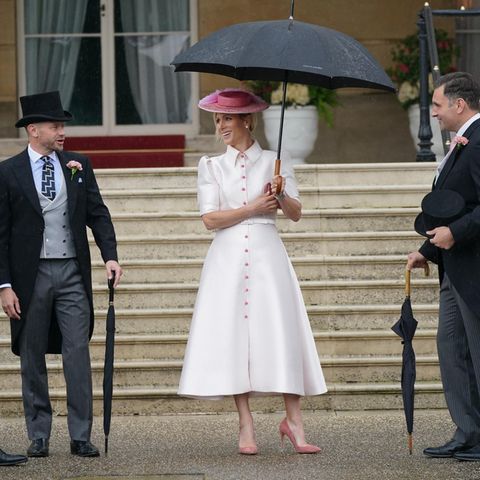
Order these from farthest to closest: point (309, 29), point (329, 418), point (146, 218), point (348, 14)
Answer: point (348, 14)
point (146, 218)
point (329, 418)
point (309, 29)

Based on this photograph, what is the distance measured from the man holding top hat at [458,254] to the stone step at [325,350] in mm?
2150

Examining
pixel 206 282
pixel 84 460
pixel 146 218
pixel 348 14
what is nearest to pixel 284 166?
pixel 206 282

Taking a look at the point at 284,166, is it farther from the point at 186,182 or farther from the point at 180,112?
the point at 180,112

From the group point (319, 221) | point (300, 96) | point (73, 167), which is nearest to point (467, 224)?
point (73, 167)

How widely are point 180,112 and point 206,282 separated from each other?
22.8ft

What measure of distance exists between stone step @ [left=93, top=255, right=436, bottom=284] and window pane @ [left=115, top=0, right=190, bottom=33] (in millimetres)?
4706

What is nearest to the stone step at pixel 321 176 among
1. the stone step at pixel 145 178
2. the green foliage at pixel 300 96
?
the stone step at pixel 145 178

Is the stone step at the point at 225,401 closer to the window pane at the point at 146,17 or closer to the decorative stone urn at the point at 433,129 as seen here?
the decorative stone urn at the point at 433,129

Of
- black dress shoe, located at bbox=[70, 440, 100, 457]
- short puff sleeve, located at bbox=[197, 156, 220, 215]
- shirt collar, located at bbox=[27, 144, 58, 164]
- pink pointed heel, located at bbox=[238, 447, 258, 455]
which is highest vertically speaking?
shirt collar, located at bbox=[27, 144, 58, 164]

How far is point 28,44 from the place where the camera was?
14.7m

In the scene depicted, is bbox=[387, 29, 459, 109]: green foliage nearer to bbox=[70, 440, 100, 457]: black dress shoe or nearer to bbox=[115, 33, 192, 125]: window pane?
bbox=[115, 33, 192, 125]: window pane

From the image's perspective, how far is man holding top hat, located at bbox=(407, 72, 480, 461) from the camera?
7.45m

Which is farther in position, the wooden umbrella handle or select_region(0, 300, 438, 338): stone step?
select_region(0, 300, 438, 338): stone step

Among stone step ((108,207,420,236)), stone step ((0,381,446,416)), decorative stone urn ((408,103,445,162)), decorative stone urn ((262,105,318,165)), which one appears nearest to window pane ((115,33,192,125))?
decorative stone urn ((262,105,318,165))
